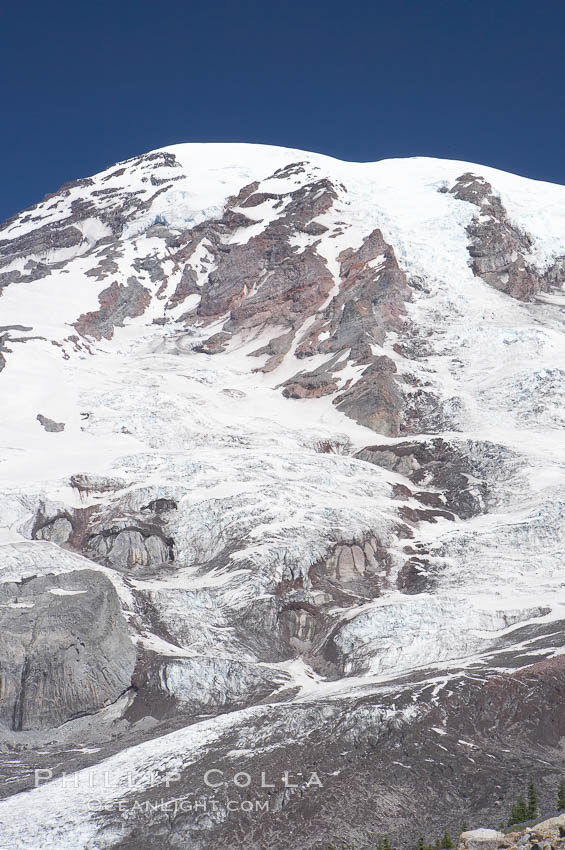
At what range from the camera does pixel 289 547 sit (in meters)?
73.7

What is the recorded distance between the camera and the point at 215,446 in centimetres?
10269

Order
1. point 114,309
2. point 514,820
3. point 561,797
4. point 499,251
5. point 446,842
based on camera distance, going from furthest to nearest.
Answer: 1. point 114,309
2. point 499,251
3. point 561,797
4. point 514,820
5. point 446,842

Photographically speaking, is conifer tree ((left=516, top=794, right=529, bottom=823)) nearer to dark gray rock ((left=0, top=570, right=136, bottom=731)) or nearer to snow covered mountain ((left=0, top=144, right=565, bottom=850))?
snow covered mountain ((left=0, top=144, right=565, bottom=850))

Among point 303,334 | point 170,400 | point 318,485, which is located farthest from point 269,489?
point 303,334

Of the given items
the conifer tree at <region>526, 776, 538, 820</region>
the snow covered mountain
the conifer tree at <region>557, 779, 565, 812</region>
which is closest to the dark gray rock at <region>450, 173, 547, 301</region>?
the snow covered mountain

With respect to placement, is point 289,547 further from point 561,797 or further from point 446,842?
point 446,842

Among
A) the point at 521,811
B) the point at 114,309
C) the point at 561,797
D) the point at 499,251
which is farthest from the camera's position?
the point at 114,309

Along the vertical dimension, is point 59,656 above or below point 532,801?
above

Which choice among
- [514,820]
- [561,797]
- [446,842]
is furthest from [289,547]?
[446,842]

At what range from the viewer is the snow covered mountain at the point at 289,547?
42.2m

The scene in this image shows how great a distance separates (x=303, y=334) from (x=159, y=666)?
100322mm

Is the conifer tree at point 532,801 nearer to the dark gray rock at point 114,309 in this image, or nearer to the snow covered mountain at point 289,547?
the snow covered mountain at point 289,547

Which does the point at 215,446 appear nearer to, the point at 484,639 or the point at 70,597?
the point at 70,597

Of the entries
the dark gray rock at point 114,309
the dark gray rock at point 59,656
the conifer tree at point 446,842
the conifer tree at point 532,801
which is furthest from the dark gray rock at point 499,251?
the conifer tree at point 446,842
